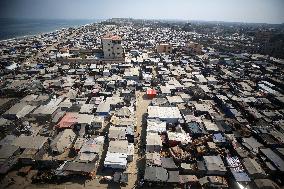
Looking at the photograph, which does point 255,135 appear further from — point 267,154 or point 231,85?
point 231,85

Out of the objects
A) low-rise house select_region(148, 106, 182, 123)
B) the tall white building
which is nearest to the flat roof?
low-rise house select_region(148, 106, 182, 123)

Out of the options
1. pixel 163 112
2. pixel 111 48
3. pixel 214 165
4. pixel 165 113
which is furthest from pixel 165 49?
pixel 214 165

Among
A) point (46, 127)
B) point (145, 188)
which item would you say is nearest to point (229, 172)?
point (145, 188)

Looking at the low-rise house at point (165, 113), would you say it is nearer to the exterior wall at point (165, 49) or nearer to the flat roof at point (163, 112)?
the flat roof at point (163, 112)

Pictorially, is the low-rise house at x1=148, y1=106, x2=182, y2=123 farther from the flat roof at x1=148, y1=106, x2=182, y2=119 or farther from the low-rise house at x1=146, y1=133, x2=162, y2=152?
the low-rise house at x1=146, y1=133, x2=162, y2=152

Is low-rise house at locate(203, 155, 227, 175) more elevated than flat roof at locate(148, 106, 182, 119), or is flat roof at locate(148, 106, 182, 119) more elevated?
flat roof at locate(148, 106, 182, 119)

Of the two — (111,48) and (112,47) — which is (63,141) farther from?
(112,47)

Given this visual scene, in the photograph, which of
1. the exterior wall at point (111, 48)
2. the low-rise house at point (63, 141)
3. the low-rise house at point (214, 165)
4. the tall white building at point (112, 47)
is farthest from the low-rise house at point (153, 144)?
the exterior wall at point (111, 48)

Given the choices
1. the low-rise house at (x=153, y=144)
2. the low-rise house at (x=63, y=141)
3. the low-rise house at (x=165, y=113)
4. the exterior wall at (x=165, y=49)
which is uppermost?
A: the exterior wall at (x=165, y=49)
